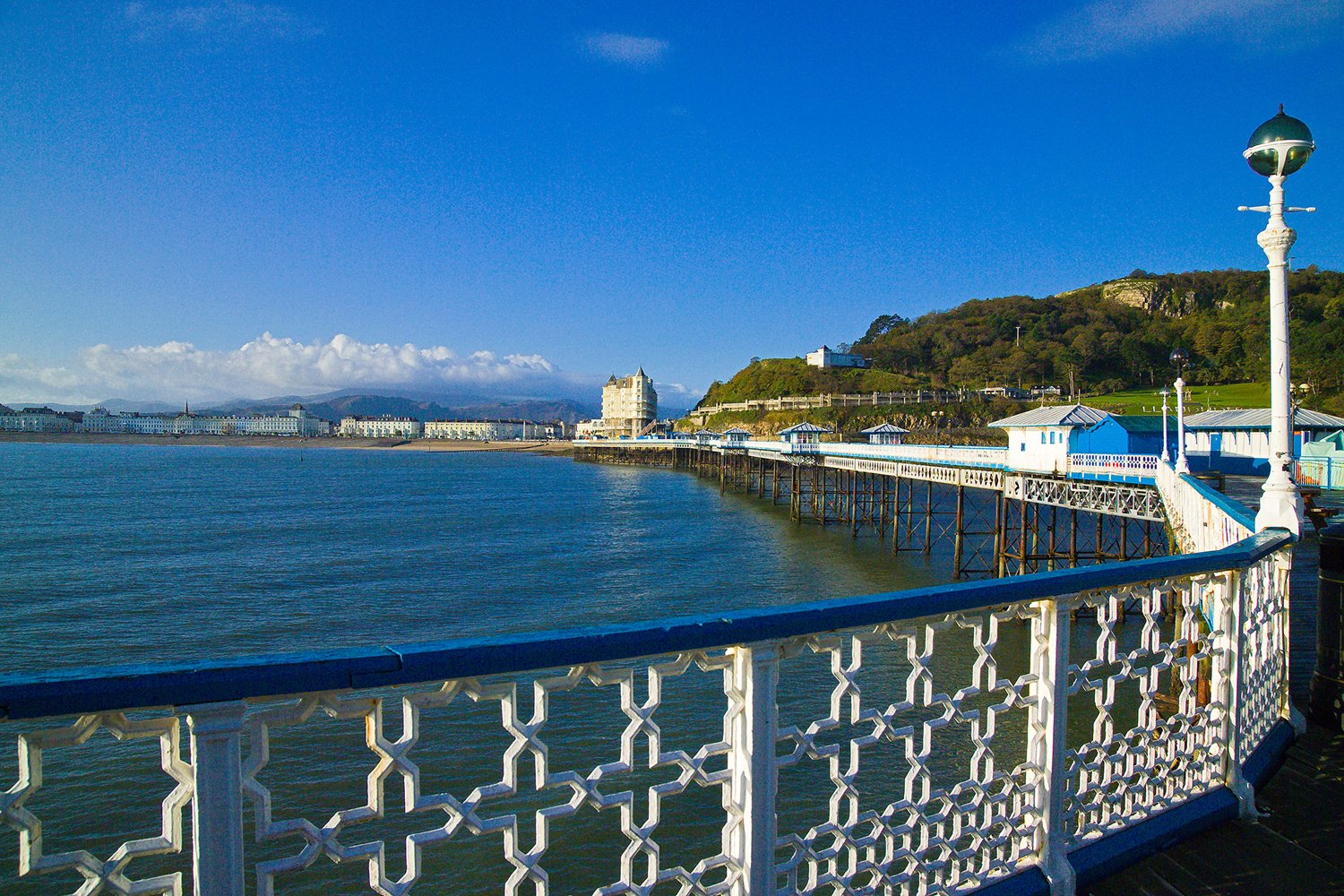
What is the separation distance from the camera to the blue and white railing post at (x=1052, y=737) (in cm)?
288

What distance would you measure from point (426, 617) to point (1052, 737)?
16.8 meters

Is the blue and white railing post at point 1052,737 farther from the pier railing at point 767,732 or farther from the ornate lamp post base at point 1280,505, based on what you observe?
the ornate lamp post base at point 1280,505

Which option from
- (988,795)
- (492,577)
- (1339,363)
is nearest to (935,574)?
(492,577)

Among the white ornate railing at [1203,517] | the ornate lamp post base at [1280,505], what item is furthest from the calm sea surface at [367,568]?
the ornate lamp post base at [1280,505]

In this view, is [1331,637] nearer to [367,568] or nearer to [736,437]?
[367,568]

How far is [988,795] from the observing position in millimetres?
2912

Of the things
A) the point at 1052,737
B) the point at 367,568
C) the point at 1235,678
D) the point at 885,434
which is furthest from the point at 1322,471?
the point at 885,434

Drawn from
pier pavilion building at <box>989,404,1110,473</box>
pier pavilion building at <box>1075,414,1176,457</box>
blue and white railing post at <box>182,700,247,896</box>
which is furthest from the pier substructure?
blue and white railing post at <box>182,700,247,896</box>

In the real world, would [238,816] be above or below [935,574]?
above

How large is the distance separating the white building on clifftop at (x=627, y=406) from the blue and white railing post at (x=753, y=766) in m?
163

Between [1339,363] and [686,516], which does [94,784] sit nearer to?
[686,516]

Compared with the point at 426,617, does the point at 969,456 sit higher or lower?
higher

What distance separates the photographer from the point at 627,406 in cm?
17700

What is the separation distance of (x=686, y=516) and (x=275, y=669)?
1569 inches
